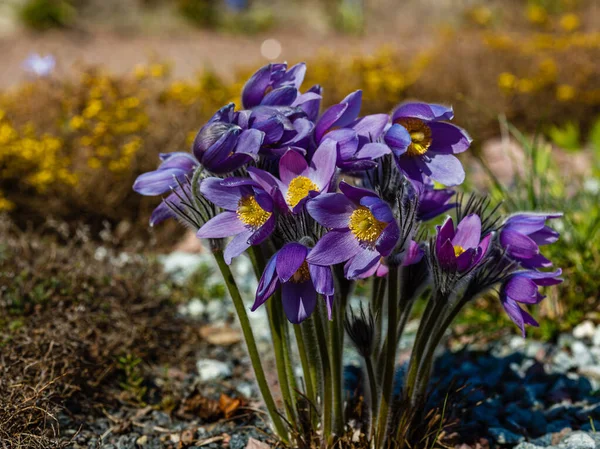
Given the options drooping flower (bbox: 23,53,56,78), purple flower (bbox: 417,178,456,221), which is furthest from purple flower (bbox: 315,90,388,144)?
drooping flower (bbox: 23,53,56,78)

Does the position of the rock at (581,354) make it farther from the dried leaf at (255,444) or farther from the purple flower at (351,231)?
the purple flower at (351,231)

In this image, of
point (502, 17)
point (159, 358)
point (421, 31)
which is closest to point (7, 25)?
point (421, 31)

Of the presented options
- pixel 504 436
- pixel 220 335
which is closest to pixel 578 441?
pixel 504 436

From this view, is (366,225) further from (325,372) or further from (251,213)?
(325,372)

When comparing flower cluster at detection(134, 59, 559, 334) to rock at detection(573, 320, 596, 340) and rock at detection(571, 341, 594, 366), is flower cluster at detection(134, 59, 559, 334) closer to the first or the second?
rock at detection(571, 341, 594, 366)

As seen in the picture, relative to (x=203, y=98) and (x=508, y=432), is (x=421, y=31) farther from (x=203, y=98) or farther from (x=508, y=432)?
(x=508, y=432)

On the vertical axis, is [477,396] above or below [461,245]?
below
